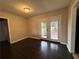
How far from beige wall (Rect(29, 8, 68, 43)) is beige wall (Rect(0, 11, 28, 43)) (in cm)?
75

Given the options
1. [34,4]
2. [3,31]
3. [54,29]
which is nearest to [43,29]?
[54,29]

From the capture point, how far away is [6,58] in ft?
10.2

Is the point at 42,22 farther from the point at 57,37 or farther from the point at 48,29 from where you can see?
the point at 57,37

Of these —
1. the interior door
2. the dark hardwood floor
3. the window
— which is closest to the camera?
the dark hardwood floor

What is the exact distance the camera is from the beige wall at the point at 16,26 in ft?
17.4

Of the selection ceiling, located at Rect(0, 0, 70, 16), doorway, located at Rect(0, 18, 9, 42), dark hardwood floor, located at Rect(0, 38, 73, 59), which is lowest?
dark hardwood floor, located at Rect(0, 38, 73, 59)

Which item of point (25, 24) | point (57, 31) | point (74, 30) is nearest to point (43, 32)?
point (57, 31)

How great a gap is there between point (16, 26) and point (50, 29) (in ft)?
9.65

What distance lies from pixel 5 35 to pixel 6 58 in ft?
12.0

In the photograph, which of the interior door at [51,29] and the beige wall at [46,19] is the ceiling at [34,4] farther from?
the interior door at [51,29]

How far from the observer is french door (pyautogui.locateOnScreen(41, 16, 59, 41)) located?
5.34 metres

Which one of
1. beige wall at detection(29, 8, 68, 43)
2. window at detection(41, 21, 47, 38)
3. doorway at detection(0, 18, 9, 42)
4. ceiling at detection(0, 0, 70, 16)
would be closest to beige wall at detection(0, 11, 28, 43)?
beige wall at detection(29, 8, 68, 43)

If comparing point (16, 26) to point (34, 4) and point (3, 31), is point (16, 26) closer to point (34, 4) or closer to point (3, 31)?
point (3, 31)

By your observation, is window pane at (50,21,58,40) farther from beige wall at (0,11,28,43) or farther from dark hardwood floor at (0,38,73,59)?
beige wall at (0,11,28,43)
